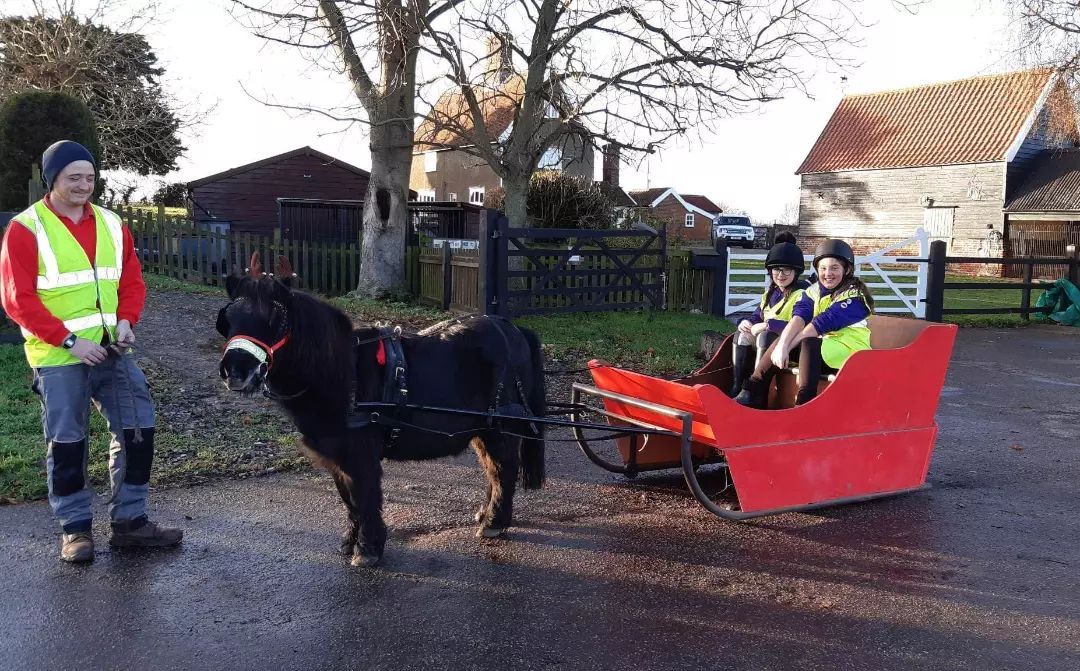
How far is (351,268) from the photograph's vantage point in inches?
663

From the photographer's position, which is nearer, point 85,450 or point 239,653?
point 239,653

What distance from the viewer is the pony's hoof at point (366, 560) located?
4.08m

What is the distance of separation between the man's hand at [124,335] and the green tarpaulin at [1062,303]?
56.1 ft

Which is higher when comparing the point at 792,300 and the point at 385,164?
the point at 385,164

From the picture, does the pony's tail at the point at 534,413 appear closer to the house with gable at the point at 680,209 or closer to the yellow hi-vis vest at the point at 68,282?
the yellow hi-vis vest at the point at 68,282

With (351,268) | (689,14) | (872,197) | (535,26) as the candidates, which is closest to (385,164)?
(351,268)

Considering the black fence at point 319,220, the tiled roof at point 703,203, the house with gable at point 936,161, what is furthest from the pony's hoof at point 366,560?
the tiled roof at point 703,203

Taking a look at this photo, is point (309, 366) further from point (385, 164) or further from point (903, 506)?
point (385, 164)

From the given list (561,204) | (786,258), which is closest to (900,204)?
(561,204)

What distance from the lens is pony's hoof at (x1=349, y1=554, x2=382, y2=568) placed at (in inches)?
161

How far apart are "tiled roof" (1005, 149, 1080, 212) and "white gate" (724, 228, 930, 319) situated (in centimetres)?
1706

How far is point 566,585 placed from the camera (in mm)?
3959

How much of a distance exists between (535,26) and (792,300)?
9863 millimetres

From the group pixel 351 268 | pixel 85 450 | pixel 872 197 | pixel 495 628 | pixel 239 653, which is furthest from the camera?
pixel 872 197
